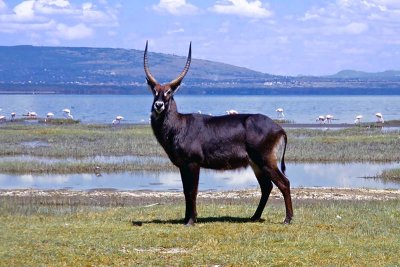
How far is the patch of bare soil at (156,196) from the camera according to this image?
75.3 feet

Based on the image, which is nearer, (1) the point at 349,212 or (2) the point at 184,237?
(2) the point at 184,237

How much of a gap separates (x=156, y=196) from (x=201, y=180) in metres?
5.76

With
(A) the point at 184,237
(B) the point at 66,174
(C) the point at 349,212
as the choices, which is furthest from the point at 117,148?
(A) the point at 184,237

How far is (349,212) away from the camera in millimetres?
17328

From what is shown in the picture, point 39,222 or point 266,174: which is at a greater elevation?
point 266,174

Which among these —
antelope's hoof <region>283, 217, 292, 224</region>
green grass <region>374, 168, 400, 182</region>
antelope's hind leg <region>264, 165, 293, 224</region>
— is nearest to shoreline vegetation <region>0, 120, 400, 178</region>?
green grass <region>374, 168, 400, 182</region>

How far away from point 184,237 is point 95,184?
48.5ft

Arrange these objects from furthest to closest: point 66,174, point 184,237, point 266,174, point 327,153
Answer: point 327,153
point 66,174
point 266,174
point 184,237

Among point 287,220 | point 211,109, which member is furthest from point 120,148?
point 211,109

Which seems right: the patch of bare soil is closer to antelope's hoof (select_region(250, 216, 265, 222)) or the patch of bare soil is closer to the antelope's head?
antelope's hoof (select_region(250, 216, 265, 222))

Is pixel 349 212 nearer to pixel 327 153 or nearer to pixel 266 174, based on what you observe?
pixel 266 174

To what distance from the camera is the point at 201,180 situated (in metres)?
30.0

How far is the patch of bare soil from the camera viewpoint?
22.9 metres

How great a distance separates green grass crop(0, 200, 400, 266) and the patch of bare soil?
5.43 metres
